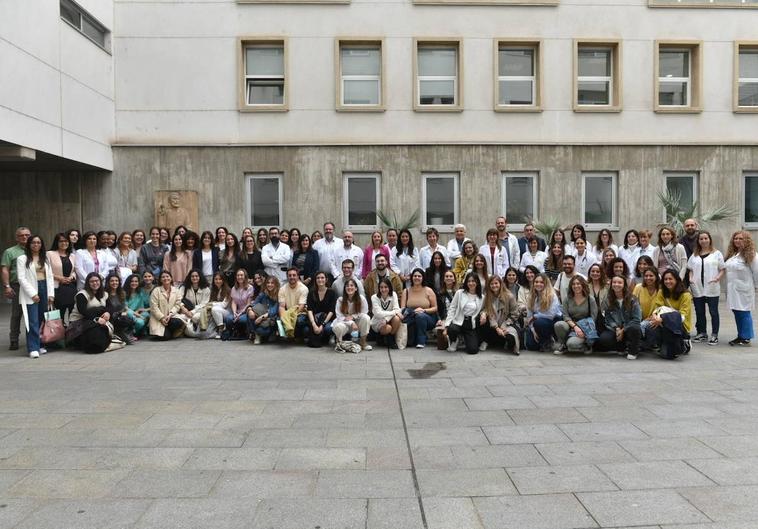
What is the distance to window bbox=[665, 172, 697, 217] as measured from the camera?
53.2 feet

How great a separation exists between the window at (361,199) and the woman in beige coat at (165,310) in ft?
20.1

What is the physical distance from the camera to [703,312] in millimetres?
10172

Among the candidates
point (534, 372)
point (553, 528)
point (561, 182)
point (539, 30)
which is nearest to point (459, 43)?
point (539, 30)

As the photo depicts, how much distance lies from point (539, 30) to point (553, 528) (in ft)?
48.7

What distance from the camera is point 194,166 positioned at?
1550 centimetres

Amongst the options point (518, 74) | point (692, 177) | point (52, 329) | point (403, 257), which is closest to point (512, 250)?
point (403, 257)

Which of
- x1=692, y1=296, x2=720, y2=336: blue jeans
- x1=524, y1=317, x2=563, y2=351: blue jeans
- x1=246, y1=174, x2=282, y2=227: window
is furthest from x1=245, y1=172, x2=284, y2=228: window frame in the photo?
x1=692, y1=296, x2=720, y2=336: blue jeans

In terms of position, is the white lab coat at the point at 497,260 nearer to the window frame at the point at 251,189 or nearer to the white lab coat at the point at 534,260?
the white lab coat at the point at 534,260

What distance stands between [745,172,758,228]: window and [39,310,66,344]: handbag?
16551 mm

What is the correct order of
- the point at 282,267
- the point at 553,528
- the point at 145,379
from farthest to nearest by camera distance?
the point at 282,267 < the point at 145,379 < the point at 553,528

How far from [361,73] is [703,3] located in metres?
9.21

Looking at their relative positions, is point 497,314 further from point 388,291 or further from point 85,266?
point 85,266

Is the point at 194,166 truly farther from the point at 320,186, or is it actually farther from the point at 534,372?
the point at 534,372

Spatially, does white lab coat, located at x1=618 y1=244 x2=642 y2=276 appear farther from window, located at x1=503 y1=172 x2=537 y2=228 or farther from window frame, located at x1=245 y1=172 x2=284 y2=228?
window frame, located at x1=245 y1=172 x2=284 y2=228
